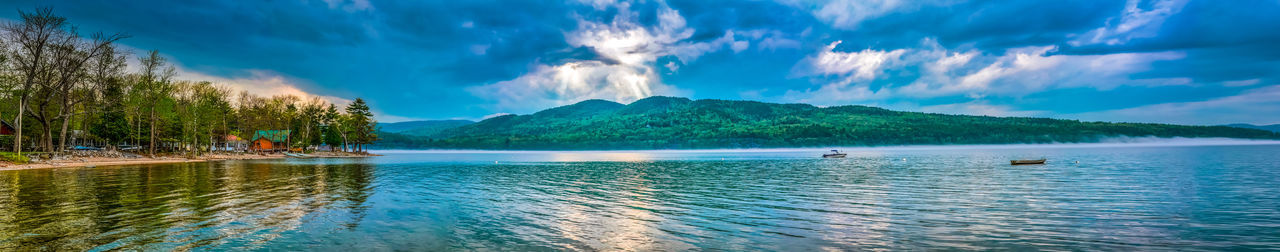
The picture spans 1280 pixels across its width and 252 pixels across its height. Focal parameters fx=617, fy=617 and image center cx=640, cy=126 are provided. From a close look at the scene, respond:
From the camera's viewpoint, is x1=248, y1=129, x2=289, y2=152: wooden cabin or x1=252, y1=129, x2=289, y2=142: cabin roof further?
x1=248, y1=129, x2=289, y2=152: wooden cabin

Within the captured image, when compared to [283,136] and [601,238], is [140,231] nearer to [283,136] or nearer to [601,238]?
[601,238]

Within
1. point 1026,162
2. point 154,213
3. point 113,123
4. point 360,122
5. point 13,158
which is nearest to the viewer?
point 154,213

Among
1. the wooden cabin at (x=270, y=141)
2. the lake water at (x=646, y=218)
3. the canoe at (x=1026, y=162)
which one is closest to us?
the lake water at (x=646, y=218)

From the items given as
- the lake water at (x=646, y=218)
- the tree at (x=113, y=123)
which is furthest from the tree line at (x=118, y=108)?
the lake water at (x=646, y=218)

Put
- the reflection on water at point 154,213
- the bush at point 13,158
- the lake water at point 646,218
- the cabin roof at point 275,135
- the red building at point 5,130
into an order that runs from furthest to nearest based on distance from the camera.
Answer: the cabin roof at point 275,135 → the red building at point 5,130 → the bush at point 13,158 → the lake water at point 646,218 → the reflection on water at point 154,213

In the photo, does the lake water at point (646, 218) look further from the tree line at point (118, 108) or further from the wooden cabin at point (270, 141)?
the wooden cabin at point (270, 141)

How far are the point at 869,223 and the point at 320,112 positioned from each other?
450 ft

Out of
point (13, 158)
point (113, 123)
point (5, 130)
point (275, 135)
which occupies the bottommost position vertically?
point (13, 158)

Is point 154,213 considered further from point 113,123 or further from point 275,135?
point 275,135

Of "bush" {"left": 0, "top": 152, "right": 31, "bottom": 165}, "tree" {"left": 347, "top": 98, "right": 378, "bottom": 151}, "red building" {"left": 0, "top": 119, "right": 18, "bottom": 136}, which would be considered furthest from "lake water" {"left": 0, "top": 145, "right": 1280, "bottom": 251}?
"tree" {"left": 347, "top": 98, "right": 378, "bottom": 151}

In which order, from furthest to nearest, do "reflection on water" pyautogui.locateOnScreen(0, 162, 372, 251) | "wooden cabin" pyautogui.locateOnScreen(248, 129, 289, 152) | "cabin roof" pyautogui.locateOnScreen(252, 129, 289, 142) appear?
"wooden cabin" pyautogui.locateOnScreen(248, 129, 289, 152)
"cabin roof" pyautogui.locateOnScreen(252, 129, 289, 142)
"reflection on water" pyautogui.locateOnScreen(0, 162, 372, 251)

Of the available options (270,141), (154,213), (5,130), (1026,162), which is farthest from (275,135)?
(1026,162)

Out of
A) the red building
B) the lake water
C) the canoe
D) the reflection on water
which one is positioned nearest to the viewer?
the reflection on water

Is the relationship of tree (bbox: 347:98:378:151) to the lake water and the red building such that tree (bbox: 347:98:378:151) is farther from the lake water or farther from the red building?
the lake water
